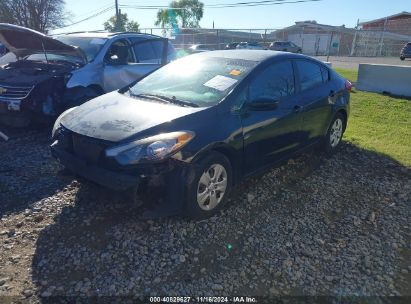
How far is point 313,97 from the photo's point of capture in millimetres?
4797

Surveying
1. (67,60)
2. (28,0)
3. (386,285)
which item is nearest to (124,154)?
(386,285)

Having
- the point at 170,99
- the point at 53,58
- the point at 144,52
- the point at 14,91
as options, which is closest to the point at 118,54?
the point at 144,52

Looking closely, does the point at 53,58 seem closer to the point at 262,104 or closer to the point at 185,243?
the point at 262,104

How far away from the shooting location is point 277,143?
13.9 feet

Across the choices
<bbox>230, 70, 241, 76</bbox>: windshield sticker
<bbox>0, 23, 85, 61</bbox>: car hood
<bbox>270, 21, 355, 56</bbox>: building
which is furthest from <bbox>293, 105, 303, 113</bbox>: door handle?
<bbox>270, 21, 355, 56</bbox>: building

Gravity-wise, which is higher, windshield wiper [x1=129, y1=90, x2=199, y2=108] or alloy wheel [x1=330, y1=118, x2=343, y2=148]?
windshield wiper [x1=129, y1=90, x2=199, y2=108]

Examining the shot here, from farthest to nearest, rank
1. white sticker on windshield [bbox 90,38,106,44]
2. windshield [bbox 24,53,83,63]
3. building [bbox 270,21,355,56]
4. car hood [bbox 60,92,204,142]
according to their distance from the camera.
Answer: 1. building [bbox 270,21,355,56]
2. white sticker on windshield [bbox 90,38,106,44]
3. windshield [bbox 24,53,83,63]
4. car hood [bbox 60,92,204,142]

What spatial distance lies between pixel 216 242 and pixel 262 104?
1.46m

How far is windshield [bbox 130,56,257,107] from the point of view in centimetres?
381

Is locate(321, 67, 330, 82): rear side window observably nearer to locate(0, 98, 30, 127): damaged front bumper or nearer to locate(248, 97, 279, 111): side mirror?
locate(248, 97, 279, 111): side mirror

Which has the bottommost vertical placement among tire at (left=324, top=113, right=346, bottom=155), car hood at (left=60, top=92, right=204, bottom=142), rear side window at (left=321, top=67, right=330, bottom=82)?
tire at (left=324, top=113, right=346, bottom=155)

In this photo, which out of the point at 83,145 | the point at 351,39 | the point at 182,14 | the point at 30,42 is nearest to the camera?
the point at 83,145

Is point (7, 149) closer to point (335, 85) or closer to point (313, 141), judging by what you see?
point (313, 141)

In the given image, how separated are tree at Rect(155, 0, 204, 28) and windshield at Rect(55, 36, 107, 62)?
217ft
